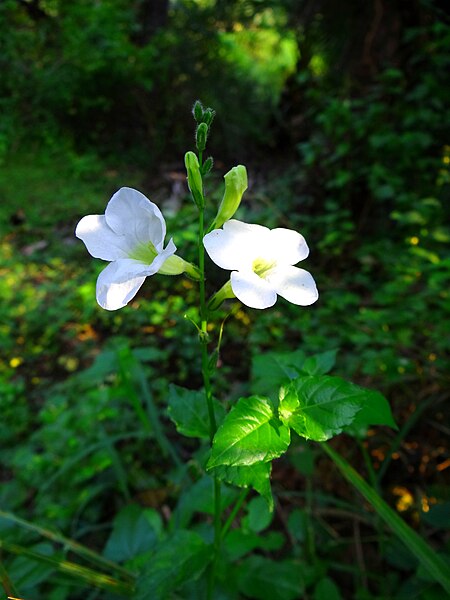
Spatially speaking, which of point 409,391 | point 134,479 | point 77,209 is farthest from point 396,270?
point 77,209

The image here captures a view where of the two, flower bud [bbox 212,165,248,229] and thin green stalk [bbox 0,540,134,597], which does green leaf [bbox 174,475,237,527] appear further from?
flower bud [bbox 212,165,248,229]

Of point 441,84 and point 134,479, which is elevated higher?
point 441,84

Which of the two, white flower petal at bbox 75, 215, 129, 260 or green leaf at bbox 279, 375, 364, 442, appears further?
white flower petal at bbox 75, 215, 129, 260

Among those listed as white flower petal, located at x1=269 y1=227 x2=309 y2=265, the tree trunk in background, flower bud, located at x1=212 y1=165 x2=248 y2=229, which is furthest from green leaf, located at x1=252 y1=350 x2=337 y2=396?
the tree trunk in background

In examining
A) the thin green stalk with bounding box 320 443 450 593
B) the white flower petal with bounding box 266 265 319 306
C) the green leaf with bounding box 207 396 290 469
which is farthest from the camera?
the thin green stalk with bounding box 320 443 450 593

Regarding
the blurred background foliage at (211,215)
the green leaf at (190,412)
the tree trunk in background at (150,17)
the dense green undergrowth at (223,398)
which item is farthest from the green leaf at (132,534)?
the tree trunk in background at (150,17)

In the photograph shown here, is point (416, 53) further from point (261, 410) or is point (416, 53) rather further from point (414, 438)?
point (261, 410)

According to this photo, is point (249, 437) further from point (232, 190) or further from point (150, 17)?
point (150, 17)
